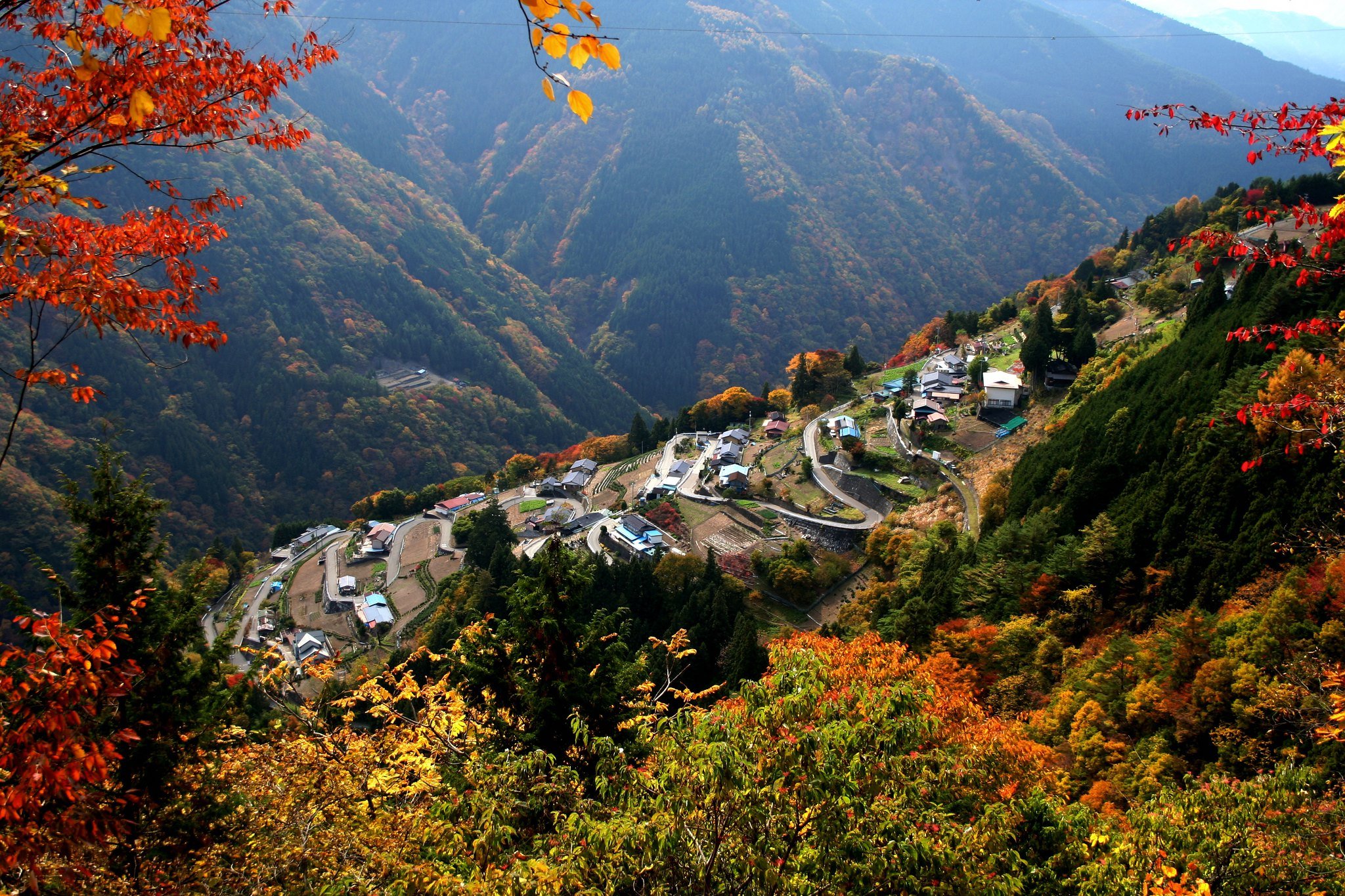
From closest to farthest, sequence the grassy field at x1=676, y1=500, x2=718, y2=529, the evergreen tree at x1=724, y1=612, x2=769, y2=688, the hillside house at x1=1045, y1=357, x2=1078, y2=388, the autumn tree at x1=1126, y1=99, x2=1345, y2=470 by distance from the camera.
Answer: the autumn tree at x1=1126, y1=99, x2=1345, y2=470 < the evergreen tree at x1=724, y1=612, x2=769, y2=688 < the hillside house at x1=1045, y1=357, x2=1078, y2=388 < the grassy field at x1=676, y1=500, x2=718, y2=529

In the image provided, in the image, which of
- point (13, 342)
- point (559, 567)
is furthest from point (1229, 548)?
point (13, 342)

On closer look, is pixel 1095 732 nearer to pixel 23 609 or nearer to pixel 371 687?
pixel 371 687

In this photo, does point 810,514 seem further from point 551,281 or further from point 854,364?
point 551,281

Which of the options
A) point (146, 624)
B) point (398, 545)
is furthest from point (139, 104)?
point (398, 545)

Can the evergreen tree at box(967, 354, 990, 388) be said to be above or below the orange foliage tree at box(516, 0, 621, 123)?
below

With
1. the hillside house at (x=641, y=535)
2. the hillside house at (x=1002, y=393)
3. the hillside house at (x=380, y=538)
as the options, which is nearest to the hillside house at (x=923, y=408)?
the hillside house at (x=1002, y=393)

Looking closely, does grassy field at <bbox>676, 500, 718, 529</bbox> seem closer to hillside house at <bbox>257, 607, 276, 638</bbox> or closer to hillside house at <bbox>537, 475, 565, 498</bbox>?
hillside house at <bbox>537, 475, 565, 498</bbox>

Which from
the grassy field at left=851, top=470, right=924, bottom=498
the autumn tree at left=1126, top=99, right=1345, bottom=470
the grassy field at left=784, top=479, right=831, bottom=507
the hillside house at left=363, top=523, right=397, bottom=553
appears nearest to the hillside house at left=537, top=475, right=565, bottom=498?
the hillside house at left=363, top=523, right=397, bottom=553

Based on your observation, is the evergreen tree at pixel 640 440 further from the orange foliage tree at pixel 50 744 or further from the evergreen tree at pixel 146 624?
the orange foliage tree at pixel 50 744
